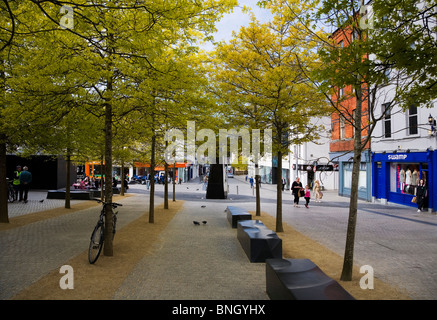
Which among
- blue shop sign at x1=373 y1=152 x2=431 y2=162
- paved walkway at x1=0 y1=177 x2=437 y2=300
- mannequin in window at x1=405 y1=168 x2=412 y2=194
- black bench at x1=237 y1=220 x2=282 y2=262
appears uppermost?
blue shop sign at x1=373 y1=152 x2=431 y2=162

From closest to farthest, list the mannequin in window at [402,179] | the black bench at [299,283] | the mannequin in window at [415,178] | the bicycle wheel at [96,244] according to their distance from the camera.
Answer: the black bench at [299,283] → the bicycle wheel at [96,244] → the mannequin in window at [415,178] → the mannequin in window at [402,179]

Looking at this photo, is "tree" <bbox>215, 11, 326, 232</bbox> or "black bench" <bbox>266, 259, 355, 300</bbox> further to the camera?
"tree" <bbox>215, 11, 326, 232</bbox>

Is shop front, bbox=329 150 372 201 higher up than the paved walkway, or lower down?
higher up

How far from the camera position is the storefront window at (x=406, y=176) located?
18.8 m

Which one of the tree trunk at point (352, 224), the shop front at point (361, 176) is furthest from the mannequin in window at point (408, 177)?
the tree trunk at point (352, 224)

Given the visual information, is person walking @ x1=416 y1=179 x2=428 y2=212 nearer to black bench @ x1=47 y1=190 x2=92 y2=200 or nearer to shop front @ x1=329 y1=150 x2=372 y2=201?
shop front @ x1=329 y1=150 x2=372 y2=201

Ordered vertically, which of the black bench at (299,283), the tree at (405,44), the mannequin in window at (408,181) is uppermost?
the tree at (405,44)

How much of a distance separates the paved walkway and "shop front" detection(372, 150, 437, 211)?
213 inches

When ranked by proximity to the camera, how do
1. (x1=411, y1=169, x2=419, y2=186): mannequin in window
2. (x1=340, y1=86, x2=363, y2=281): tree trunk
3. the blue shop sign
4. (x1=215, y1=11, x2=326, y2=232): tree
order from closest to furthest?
(x1=340, y1=86, x2=363, y2=281): tree trunk → (x1=215, y1=11, x2=326, y2=232): tree → the blue shop sign → (x1=411, y1=169, x2=419, y2=186): mannequin in window

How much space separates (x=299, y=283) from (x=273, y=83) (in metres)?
6.83

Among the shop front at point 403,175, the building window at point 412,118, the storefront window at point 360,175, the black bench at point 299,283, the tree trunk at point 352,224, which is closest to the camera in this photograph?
the black bench at point 299,283

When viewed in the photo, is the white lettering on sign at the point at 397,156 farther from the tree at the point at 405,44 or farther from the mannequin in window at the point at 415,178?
the tree at the point at 405,44

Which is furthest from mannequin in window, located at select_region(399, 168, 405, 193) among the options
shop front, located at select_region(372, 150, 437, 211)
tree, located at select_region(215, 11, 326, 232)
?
tree, located at select_region(215, 11, 326, 232)

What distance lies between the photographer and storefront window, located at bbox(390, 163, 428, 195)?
18828 mm
